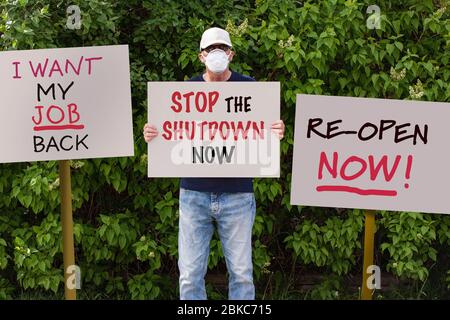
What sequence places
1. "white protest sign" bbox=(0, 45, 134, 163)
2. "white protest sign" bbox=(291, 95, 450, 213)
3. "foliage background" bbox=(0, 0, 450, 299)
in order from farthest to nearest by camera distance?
1. "foliage background" bbox=(0, 0, 450, 299)
2. "white protest sign" bbox=(0, 45, 134, 163)
3. "white protest sign" bbox=(291, 95, 450, 213)

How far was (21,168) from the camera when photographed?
4922 millimetres

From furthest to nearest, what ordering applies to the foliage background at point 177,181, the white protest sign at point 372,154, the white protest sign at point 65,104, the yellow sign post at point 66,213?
the foliage background at point 177,181, the yellow sign post at point 66,213, the white protest sign at point 65,104, the white protest sign at point 372,154

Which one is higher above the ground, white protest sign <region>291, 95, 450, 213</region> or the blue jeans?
white protest sign <region>291, 95, 450, 213</region>

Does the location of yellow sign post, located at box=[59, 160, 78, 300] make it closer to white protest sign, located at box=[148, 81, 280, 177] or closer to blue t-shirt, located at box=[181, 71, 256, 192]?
white protest sign, located at box=[148, 81, 280, 177]

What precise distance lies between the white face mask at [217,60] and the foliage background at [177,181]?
942mm

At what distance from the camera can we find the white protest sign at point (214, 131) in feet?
12.7

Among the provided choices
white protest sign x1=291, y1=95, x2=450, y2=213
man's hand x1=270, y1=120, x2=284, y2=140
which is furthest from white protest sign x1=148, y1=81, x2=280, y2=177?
white protest sign x1=291, y1=95, x2=450, y2=213

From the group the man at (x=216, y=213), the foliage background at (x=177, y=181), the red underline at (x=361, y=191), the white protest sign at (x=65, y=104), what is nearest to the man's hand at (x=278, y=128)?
the man at (x=216, y=213)

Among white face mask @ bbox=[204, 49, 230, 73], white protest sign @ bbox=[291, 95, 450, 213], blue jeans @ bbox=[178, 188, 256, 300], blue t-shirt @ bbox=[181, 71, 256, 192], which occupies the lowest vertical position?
blue jeans @ bbox=[178, 188, 256, 300]

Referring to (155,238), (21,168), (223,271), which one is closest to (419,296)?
(223,271)

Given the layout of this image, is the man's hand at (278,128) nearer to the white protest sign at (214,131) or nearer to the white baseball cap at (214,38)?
the white protest sign at (214,131)

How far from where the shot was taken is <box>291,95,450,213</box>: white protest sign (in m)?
3.55

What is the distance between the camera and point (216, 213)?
12.7 ft

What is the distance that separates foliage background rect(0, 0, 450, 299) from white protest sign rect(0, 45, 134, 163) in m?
0.88
